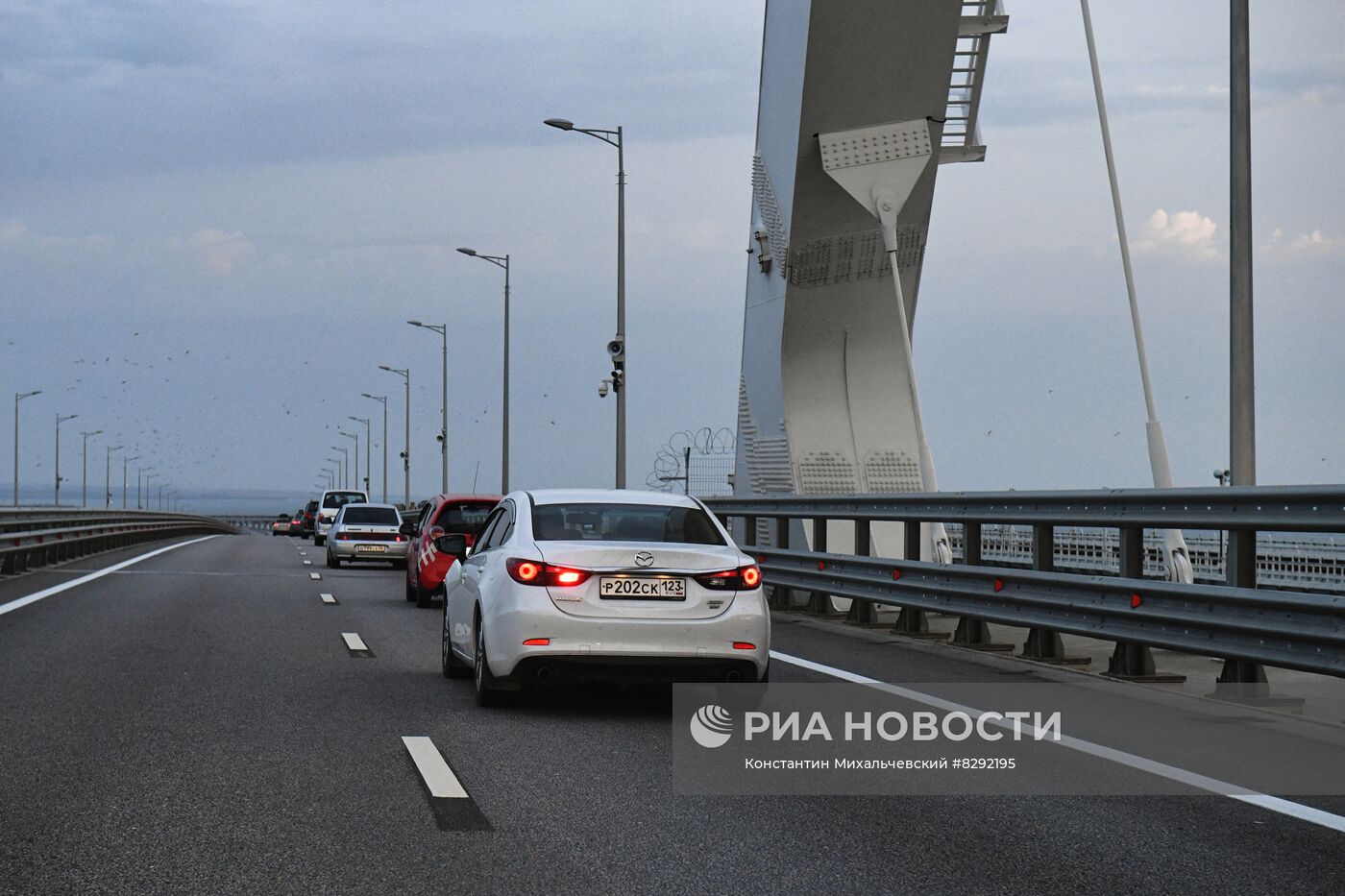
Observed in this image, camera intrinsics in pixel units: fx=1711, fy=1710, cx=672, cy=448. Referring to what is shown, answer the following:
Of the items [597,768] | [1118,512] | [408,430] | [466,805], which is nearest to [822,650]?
[1118,512]

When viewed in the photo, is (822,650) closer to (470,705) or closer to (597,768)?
(470,705)

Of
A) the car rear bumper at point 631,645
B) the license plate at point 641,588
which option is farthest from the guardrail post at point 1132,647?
the license plate at point 641,588

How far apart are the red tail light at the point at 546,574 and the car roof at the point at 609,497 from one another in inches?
41.0

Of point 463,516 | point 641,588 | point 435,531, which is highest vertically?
point 463,516

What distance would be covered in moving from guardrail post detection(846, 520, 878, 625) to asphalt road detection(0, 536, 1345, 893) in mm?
5588

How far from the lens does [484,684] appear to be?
10.1 m

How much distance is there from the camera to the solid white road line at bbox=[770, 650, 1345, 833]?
6781mm

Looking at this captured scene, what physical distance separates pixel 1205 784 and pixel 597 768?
2.74 meters

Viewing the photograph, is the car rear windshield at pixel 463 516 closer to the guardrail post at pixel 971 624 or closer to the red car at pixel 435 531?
the red car at pixel 435 531

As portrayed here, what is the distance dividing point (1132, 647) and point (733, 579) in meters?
3.28

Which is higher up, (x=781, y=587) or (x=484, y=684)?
(x=781, y=587)

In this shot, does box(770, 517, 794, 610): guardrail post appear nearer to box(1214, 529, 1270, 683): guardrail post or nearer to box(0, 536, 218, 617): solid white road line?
box(0, 536, 218, 617): solid white road line

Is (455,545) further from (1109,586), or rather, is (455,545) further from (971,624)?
(971,624)

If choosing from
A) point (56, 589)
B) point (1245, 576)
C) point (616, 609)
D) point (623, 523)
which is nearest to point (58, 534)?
point (56, 589)
